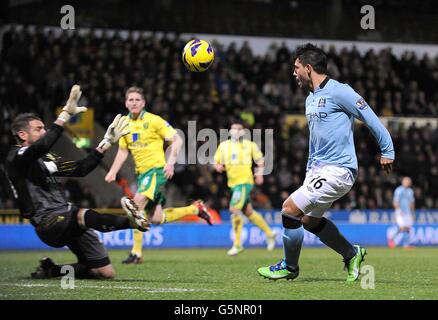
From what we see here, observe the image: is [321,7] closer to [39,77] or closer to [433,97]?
[433,97]

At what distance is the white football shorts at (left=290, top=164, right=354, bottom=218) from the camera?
8453 mm

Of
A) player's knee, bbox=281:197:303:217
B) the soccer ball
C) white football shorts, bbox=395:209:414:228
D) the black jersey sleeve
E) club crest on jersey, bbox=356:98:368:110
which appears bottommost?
white football shorts, bbox=395:209:414:228

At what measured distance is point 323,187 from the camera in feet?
27.7

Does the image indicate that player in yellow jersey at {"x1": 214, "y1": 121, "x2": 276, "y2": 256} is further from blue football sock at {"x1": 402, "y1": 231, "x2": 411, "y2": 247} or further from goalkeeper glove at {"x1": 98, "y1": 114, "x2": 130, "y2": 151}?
goalkeeper glove at {"x1": 98, "y1": 114, "x2": 130, "y2": 151}

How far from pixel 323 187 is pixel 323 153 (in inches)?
14.8

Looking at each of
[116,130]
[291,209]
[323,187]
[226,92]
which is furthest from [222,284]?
[226,92]

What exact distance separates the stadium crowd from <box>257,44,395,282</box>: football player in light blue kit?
12.1 metres

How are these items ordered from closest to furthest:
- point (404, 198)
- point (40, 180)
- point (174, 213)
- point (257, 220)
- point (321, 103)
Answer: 1. point (321, 103)
2. point (40, 180)
3. point (174, 213)
4. point (257, 220)
5. point (404, 198)

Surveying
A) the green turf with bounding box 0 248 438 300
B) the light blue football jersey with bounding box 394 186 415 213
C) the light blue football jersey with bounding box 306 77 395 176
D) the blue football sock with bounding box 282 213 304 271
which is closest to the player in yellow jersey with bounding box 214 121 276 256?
the green turf with bounding box 0 248 438 300

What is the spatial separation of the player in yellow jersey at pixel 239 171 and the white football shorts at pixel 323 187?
23.9 ft

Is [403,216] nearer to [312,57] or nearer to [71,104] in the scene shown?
[312,57]

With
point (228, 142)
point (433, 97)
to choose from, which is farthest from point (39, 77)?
point (433, 97)
